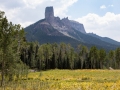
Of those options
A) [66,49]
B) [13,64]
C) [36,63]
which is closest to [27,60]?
[36,63]

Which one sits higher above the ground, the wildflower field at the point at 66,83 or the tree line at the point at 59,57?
the tree line at the point at 59,57

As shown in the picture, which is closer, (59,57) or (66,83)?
(66,83)

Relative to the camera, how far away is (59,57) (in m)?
103

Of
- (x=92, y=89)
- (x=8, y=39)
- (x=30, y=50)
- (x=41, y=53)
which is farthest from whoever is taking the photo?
(x=30, y=50)

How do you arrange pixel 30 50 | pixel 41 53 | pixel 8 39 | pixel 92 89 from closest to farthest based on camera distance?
pixel 92 89 < pixel 8 39 < pixel 41 53 < pixel 30 50

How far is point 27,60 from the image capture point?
96.2 metres

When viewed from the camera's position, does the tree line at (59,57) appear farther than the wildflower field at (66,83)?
Yes

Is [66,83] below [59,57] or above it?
below

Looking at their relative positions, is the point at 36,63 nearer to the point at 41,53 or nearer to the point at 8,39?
the point at 41,53

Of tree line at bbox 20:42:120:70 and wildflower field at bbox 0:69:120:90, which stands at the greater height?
tree line at bbox 20:42:120:70

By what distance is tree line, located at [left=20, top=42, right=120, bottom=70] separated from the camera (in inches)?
3760

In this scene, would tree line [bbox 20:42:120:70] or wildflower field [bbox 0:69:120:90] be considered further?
tree line [bbox 20:42:120:70]

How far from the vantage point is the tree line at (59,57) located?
95500 millimetres

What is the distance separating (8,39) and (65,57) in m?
79.8
